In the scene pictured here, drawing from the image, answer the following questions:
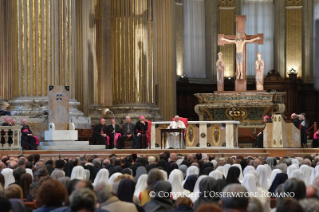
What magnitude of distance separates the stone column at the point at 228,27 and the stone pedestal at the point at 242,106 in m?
7.08

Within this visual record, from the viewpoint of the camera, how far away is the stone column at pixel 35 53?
59.1 feet

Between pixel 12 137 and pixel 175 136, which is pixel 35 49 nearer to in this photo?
pixel 12 137

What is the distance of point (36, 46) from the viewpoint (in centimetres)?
1802

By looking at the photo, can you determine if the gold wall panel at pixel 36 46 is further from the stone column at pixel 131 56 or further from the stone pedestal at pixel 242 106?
the stone pedestal at pixel 242 106

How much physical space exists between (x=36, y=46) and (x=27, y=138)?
2546mm

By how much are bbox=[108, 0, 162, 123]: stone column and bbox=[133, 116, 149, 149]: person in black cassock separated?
95.8 inches

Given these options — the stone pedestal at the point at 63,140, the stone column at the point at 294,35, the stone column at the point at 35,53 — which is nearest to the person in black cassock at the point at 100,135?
the stone column at the point at 35,53

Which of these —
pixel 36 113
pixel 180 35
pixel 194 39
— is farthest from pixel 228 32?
pixel 36 113

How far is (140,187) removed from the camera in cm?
813

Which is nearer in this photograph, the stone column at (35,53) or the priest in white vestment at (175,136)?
the stone column at (35,53)

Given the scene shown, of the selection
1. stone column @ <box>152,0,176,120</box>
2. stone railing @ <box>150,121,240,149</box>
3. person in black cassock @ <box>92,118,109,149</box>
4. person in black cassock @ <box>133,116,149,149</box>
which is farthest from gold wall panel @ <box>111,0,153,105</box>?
stone railing @ <box>150,121,240,149</box>

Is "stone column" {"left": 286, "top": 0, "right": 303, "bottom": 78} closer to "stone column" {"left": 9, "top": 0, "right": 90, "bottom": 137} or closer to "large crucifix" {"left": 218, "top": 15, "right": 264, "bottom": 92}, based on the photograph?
"large crucifix" {"left": 218, "top": 15, "right": 264, "bottom": 92}

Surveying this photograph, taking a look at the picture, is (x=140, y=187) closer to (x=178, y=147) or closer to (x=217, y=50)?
(x=178, y=147)

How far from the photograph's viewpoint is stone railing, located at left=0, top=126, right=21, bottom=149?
16.1 meters
